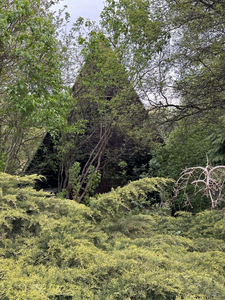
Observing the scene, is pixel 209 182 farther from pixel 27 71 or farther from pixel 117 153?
pixel 117 153

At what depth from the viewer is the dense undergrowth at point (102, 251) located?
1610 millimetres

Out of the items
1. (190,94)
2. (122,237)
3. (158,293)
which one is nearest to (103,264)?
(158,293)

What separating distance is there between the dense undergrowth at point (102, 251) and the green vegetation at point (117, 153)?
0.01 metres

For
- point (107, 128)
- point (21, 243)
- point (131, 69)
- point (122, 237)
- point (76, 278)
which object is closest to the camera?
point (76, 278)

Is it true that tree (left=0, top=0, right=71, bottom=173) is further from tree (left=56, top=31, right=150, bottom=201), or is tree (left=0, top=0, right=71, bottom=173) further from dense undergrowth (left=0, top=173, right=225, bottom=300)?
dense undergrowth (left=0, top=173, right=225, bottom=300)

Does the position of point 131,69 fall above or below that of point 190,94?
above

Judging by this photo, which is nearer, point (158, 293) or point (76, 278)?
point (158, 293)

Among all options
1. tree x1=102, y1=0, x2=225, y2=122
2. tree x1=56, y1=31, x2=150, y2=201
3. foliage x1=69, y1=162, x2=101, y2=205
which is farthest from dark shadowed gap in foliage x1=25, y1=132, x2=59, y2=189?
tree x1=102, y1=0, x2=225, y2=122

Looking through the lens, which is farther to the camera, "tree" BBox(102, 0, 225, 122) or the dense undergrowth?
"tree" BBox(102, 0, 225, 122)

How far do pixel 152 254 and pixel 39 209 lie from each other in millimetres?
1264

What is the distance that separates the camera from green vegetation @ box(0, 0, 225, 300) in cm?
178

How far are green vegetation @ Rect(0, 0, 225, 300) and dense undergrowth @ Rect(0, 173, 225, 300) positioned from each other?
0.01 metres

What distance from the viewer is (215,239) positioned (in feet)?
8.64

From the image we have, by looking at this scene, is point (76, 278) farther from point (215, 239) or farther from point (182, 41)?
point (182, 41)
